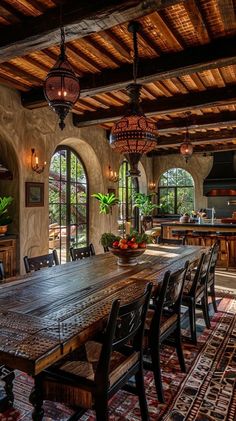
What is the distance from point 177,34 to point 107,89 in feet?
4.18

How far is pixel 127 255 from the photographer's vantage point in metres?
3.12

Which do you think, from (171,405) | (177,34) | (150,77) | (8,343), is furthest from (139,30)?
(171,405)

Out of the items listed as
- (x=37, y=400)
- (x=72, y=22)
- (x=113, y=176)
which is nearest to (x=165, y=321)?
(x=37, y=400)

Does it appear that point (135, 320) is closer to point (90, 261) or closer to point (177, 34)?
point (90, 261)

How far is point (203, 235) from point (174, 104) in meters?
3.02

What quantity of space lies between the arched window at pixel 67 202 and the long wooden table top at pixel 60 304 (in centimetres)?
306

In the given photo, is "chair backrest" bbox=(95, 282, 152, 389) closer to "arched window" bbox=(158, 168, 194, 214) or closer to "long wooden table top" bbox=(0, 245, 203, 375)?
"long wooden table top" bbox=(0, 245, 203, 375)

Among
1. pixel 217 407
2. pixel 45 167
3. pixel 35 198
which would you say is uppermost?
pixel 45 167

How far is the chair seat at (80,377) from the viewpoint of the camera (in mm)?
1578

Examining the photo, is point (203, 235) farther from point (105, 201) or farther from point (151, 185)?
point (151, 185)

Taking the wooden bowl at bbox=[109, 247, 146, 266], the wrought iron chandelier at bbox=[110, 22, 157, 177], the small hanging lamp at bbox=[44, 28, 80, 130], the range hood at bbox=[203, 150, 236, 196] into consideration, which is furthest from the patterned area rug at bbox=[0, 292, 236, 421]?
the range hood at bbox=[203, 150, 236, 196]

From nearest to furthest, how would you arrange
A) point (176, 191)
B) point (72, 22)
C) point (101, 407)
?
1. point (101, 407)
2. point (72, 22)
3. point (176, 191)

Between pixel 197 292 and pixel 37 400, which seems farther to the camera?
pixel 197 292

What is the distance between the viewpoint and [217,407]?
6.84ft
